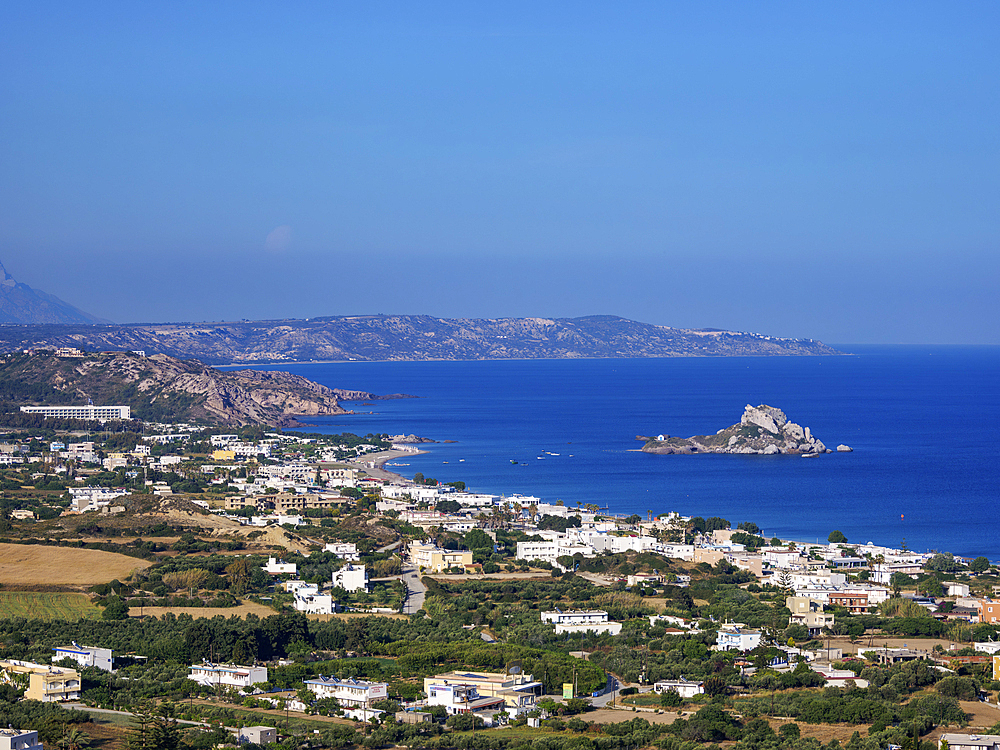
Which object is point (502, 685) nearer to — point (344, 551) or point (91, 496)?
point (344, 551)

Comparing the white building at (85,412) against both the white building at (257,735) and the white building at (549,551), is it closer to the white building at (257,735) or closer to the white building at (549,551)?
the white building at (549,551)

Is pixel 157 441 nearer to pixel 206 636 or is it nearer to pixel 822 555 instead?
pixel 822 555

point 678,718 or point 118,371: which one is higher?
point 118,371

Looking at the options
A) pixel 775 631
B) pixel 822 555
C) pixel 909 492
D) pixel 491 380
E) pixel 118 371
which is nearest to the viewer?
pixel 775 631

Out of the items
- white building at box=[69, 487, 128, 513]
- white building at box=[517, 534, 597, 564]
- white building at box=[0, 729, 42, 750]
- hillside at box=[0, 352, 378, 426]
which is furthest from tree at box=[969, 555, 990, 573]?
hillside at box=[0, 352, 378, 426]

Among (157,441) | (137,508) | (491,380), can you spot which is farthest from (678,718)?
(491,380)

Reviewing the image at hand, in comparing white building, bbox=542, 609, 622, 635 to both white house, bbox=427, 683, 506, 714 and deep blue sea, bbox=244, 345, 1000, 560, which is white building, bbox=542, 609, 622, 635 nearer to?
white house, bbox=427, 683, 506, 714

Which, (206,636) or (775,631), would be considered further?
(775,631)
